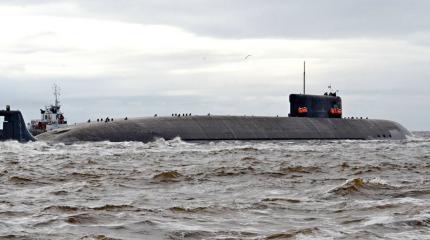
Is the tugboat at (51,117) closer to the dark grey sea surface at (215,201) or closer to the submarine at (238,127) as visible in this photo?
the submarine at (238,127)

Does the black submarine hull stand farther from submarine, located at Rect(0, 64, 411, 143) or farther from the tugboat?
the tugboat

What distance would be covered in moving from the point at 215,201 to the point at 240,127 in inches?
1675

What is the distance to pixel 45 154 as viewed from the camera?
38.3 m

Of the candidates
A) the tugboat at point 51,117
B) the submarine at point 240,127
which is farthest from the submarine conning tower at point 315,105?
the tugboat at point 51,117

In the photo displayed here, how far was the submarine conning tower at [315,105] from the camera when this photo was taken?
6850cm

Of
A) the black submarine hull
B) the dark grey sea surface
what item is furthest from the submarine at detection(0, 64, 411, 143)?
the dark grey sea surface

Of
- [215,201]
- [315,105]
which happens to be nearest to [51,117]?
[315,105]

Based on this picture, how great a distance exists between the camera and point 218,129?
5753cm

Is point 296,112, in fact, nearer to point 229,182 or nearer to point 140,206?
point 229,182

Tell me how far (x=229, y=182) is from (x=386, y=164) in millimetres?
9968

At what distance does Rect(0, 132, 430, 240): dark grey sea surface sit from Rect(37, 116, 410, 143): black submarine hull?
2137 cm

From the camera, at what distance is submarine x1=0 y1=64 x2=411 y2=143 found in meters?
50.2

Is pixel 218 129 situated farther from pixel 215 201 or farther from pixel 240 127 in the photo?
pixel 215 201

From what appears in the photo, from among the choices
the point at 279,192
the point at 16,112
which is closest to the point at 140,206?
the point at 279,192
